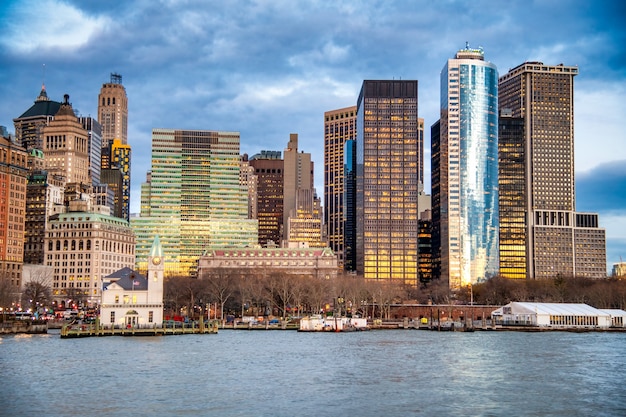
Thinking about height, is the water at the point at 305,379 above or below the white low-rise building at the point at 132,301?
below

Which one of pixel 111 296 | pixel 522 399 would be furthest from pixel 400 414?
pixel 111 296

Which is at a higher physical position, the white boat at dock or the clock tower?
the clock tower

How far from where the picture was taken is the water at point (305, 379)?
68.7 metres

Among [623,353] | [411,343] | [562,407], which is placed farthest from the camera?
[411,343]

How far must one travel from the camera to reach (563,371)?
97.0 meters

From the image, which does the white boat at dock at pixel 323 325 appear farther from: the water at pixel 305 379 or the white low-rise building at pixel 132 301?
the water at pixel 305 379

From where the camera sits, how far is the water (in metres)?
68.7

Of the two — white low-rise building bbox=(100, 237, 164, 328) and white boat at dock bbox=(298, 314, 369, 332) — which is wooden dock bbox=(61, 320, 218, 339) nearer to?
white low-rise building bbox=(100, 237, 164, 328)

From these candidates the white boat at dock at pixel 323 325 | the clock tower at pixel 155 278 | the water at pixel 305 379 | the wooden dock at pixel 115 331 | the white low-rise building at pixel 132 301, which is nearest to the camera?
the water at pixel 305 379

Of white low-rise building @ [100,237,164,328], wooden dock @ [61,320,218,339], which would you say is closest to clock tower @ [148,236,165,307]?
white low-rise building @ [100,237,164,328]

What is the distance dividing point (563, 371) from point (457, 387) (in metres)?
21.7

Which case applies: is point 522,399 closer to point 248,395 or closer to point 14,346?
point 248,395


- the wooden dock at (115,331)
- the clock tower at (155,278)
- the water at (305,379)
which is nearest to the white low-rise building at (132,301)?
the clock tower at (155,278)

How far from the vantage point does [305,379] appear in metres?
86.8
